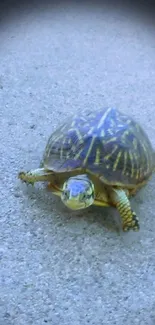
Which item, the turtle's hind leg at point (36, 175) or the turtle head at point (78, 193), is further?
the turtle's hind leg at point (36, 175)

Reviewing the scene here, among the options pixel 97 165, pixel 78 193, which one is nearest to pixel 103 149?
pixel 97 165

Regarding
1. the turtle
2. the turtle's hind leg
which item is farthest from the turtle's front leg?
the turtle's hind leg

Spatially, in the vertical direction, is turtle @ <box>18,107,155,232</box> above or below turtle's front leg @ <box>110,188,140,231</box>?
above

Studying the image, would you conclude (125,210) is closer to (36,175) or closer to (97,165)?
(97,165)

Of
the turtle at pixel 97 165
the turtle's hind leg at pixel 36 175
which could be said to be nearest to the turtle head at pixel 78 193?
the turtle at pixel 97 165


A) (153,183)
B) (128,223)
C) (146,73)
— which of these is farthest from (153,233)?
(146,73)

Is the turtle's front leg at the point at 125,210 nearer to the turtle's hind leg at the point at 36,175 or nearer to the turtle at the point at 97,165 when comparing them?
the turtle at the point at 97,165

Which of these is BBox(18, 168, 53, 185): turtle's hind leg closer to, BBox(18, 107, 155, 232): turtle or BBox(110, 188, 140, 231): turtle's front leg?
BBox(18, 107, 155, 232): turtle
